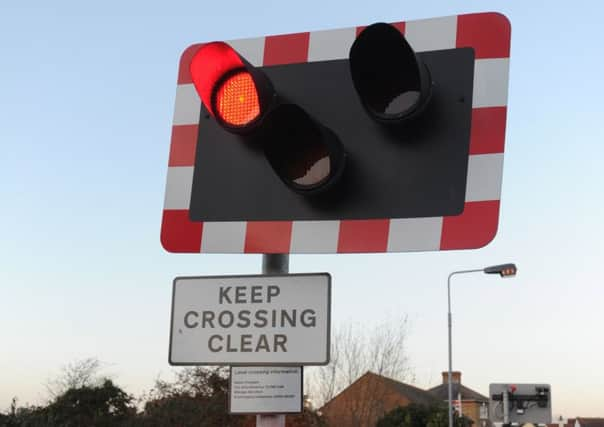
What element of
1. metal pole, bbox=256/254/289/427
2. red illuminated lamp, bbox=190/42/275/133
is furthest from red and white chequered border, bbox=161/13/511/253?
red illuminated lamp, bbox=190/42/275/133

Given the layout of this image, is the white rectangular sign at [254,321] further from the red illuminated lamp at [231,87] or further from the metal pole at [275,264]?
the red illuminated lamp at [231,87]

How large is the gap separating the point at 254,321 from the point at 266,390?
0.80 ft

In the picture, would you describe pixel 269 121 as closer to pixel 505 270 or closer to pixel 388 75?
pixel 388 75

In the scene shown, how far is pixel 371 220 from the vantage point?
302 cm

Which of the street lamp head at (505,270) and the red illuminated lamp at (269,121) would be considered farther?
the street lamp head at (505,270)

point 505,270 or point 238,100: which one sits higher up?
point 505,270

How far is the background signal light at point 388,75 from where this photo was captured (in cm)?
287

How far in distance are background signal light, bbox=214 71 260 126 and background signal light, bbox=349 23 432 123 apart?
1.21ft

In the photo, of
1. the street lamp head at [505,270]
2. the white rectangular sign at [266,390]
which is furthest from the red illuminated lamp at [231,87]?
the street lamp head at [505,270]

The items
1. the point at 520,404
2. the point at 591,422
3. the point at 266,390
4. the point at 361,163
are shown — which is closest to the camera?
the point at 266,390

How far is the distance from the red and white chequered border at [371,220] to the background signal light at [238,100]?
0.32 meters

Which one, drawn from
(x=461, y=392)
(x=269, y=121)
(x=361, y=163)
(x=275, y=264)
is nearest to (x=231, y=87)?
(x=269, y=121)

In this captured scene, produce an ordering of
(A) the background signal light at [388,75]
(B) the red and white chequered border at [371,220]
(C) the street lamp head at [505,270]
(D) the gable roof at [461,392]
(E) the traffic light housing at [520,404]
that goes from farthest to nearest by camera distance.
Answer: (D) the gable roof at [461,392]
(C) the street lamp head at [505,270]
(E) the traffic light housing at [520,404]
(B) the red and white chequered border at [371,220]
(A) the background signal light at [388,75]

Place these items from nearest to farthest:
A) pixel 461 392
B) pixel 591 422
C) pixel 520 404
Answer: pixel 520 404 < pixel 461 392 < pixel 591 422
